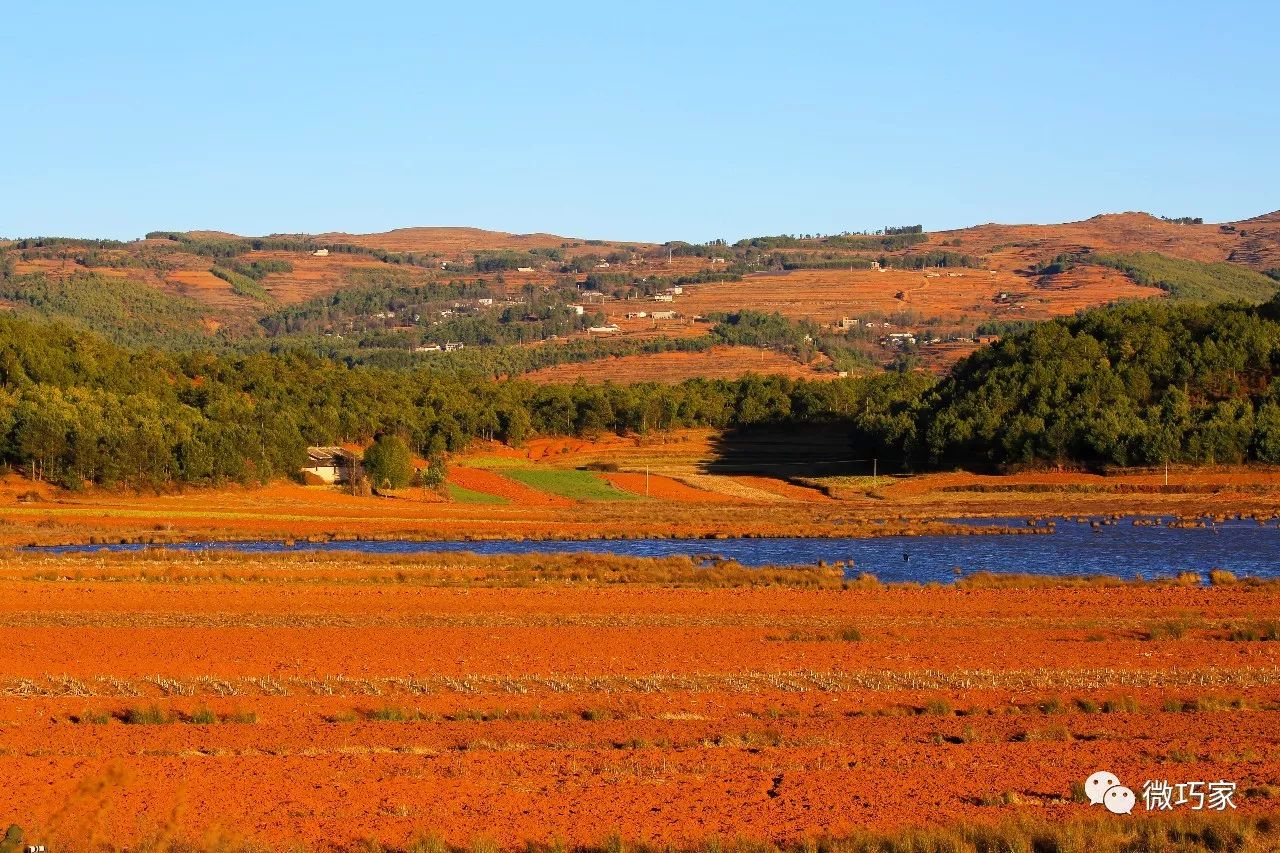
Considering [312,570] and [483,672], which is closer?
[483,672]

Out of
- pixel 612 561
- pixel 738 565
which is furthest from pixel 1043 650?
pixel 612 561

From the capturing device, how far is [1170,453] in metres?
84.0

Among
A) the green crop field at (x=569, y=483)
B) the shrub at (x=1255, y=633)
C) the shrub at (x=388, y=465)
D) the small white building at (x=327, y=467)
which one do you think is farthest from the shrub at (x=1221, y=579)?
the small white building at (x=327, y=467)

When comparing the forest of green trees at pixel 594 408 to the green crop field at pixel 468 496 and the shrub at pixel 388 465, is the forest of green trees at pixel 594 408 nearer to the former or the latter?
the shrub at pixel 388 465

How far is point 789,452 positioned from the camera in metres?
112

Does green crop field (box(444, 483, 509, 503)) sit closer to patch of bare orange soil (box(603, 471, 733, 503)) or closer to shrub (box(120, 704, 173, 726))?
patch of bare orange soil (box(603, 471, 733, 503))

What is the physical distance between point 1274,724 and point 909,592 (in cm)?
1960

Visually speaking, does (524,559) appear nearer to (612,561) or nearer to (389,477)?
(612,561)

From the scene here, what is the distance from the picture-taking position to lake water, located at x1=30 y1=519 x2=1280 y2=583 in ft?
155

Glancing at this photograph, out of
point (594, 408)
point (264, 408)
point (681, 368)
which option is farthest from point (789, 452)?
point (681, 368)

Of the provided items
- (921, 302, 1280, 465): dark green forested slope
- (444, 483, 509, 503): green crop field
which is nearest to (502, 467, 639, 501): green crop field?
(444, 483, 509, 503): green crop field
